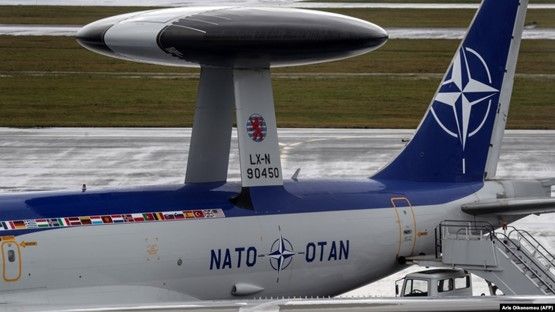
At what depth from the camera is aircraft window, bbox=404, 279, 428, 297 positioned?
2861cm

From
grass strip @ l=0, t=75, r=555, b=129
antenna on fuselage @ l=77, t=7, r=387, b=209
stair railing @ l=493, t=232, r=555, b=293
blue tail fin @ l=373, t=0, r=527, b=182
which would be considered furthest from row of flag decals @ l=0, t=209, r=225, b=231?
grass strip @ l=0, t=75, r=555, b=129

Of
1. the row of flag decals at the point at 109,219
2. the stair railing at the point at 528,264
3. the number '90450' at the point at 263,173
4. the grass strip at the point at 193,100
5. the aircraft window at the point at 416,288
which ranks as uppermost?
the grass strip at the point at 193,100

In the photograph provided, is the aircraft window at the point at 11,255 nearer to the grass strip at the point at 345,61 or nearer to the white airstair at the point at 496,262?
the white airstair at the point at 496,262

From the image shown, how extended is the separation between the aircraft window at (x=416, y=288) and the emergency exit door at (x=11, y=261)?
31.2 feet

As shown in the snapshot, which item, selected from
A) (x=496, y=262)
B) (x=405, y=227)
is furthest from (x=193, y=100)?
(x=496, y=262)

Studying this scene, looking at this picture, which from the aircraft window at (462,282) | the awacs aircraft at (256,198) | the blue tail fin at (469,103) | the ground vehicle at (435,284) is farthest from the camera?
the blue tail fin at (469,103)

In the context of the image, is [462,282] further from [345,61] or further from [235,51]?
[345,61]

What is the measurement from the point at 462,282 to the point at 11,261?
451 inches

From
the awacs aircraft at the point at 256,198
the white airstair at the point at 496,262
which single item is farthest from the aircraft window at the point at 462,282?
the awacs aircraft at the point at 256,198

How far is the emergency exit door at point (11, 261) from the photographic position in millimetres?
23031

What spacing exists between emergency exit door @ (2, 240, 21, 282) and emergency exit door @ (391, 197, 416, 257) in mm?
9227

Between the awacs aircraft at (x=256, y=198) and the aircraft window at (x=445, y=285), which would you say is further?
the aircraft window at (x=445, y=285)

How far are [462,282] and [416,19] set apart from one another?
83.2 metres

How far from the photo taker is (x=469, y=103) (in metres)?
30.8
